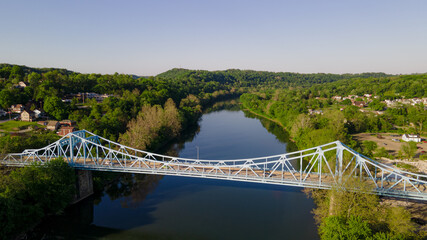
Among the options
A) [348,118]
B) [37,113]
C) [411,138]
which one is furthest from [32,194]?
[348,118]

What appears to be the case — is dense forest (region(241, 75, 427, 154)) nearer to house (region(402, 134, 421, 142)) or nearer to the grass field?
house (region(402, 134, 421, 142))

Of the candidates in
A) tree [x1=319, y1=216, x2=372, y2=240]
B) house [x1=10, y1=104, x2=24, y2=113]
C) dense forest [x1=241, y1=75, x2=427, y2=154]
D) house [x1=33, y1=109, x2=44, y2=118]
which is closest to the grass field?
house [x1=33, y1=109, x2=44, y2=118]

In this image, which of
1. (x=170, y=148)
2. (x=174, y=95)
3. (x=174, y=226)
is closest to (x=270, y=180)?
(x=174, y=226)

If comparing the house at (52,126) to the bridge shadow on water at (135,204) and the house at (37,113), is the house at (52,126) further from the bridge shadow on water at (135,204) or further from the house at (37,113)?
the bridge shadow on water at (135,204)

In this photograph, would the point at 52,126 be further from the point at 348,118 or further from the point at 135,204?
the point at 348,118

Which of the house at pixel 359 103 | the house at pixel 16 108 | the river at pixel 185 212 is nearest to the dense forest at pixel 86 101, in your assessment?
the house at pixel 16 108
